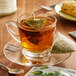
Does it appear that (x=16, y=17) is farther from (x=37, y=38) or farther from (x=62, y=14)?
(x=37, y=38)

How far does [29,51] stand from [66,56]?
165 millimetres

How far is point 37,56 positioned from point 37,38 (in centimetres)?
8

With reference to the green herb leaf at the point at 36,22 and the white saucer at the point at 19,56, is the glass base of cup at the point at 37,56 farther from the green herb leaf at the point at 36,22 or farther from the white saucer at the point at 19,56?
the green herb leaf at the point at 36,22

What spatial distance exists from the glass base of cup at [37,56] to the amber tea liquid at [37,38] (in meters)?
0.02

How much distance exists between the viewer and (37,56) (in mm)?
1026

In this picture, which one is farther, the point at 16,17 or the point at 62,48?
the point at 16,17

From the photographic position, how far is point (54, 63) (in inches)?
38.4

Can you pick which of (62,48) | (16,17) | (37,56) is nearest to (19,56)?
(37,56)

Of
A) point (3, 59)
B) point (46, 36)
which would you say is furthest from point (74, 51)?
point (3, 59)

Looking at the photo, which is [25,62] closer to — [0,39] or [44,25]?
[44,25]

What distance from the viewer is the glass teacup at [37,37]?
0.99 meters

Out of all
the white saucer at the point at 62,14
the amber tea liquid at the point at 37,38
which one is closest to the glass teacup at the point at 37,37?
the amber tea liquid at the point at 37,38

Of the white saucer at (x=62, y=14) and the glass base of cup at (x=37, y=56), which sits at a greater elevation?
the glass base of cup at (x=37, y=56)

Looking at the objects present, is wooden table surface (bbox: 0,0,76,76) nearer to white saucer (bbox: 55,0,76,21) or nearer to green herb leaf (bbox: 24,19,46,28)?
white saucer (bbox: 55,0,76,21)
